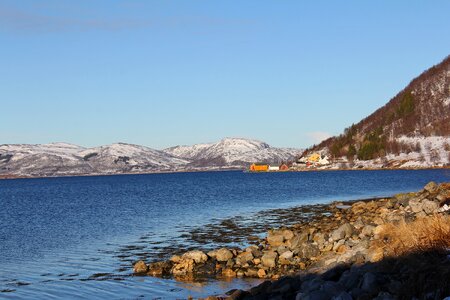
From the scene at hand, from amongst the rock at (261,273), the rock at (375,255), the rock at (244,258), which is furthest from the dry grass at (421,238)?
the rock at (244,258)

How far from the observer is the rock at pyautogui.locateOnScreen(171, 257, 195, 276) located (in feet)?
94.0

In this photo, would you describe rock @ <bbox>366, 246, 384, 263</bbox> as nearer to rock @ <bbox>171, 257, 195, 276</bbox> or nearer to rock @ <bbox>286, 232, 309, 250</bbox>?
rock @ <bbox>286, 232, 309, 250</bbox>

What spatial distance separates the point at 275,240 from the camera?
112 feet

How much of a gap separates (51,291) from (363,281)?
16.3 metres

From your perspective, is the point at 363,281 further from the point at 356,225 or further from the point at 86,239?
the point at 86,239

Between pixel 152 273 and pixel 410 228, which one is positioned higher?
pixel 410 228

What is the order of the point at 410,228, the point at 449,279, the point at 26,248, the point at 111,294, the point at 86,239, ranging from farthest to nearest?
the point at 86,239 → the point at 26,248 → the point at 111,294 → the point at 410,228 → the point at 449,279

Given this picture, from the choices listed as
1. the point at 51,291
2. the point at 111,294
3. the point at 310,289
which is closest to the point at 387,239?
the point at 310,289

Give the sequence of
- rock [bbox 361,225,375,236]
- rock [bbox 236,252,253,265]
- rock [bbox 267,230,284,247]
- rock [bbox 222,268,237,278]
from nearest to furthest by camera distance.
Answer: rock [bbox 222,268,237,278] → rock [bbox 361,225,375,236] → rock [bbox 236,252,253,265] → rock [bbox 267,230,284,247]

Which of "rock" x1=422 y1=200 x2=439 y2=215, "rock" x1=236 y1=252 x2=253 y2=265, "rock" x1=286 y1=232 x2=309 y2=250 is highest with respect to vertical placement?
"rock" x1=422 y1=200 x2=439 y2=215

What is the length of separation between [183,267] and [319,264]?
826 centimetres

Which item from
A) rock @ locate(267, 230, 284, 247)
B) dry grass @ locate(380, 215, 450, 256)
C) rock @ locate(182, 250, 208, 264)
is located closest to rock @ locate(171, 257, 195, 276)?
rock @ locate(182, 250, 208, 264)

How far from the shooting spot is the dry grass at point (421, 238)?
16.1 m

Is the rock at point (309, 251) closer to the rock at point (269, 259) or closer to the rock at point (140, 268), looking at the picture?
the rock at point (269, 259)
